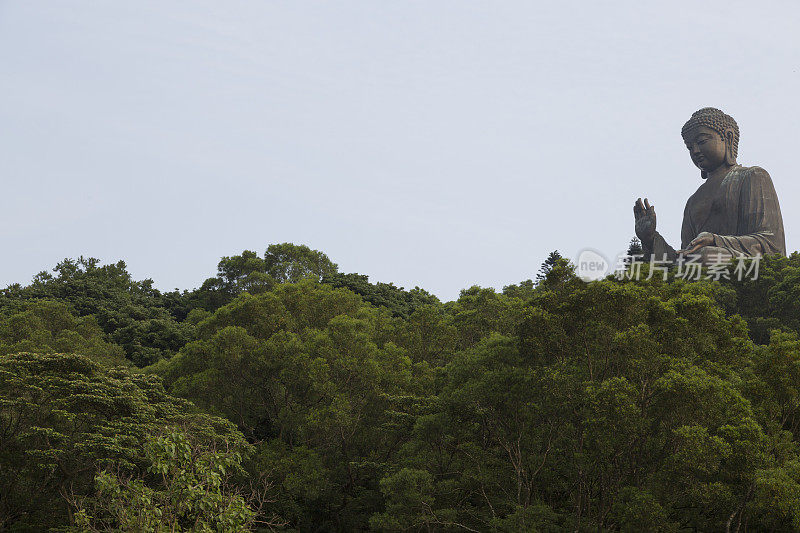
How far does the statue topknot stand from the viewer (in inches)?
1110

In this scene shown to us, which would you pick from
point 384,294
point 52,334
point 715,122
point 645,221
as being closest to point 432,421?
point 645,221

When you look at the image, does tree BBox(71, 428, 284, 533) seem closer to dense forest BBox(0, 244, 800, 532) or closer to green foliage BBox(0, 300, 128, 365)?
dense forest BBox(0, 244, 800, 532)

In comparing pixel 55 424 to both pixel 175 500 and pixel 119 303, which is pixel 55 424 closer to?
pixel 175 500

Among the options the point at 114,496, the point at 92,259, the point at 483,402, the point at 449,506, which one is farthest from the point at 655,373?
the point at 92,259

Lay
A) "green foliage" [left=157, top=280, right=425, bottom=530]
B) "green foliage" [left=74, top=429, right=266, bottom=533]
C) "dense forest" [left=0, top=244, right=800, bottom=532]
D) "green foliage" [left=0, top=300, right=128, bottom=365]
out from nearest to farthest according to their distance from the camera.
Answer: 1. "green foliage" [left=74, top=429, right=266, bottom=533]
2. "dense forest" [left=0, top=244, right=800, bottom=532]
3. "green foliage" [left=157, top=280, right=425, bottom=530]
4. "green foliage" [left=0, top=300, right=128, bottom=365]

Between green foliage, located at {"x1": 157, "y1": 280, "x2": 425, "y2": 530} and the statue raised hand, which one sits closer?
green foliage, located at {"x1": 157, "y1": 280, "x2": 425, "y2": 530}

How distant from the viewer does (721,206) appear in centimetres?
2811

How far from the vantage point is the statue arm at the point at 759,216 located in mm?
26516

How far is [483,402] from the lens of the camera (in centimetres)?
1430

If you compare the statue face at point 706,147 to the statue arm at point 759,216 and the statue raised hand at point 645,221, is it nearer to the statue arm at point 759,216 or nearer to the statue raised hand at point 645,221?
the statue arm at point 759,216

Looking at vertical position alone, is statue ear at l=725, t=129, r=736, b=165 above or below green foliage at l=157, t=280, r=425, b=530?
above

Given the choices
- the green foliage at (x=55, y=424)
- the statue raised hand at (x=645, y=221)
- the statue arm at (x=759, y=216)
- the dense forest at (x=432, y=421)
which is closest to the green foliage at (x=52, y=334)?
the dense forest at (x=432, y=421)

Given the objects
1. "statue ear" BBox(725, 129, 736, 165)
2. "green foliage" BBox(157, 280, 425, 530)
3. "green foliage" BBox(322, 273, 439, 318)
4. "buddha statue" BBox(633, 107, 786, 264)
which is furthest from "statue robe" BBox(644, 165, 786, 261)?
"green foliage" BBox(157, 280, 425, 530)

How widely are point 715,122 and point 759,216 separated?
11.7 ft
